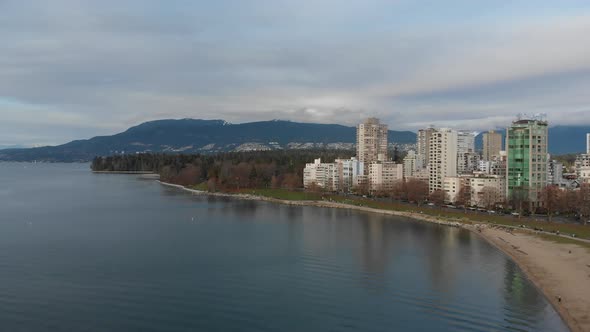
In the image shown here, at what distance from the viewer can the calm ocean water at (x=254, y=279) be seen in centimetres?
923

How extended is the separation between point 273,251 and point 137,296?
6010 millimetres

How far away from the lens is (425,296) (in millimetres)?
10938

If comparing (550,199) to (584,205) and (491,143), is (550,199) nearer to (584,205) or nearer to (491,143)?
(584,205)

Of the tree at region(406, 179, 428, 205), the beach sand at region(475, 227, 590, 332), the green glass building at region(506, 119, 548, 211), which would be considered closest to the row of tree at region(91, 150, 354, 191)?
the tree at region(406, 179, 428, 205)

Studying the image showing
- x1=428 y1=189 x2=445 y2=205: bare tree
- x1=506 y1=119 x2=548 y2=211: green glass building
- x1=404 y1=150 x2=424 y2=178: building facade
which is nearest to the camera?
x1=506 y1=119 x2=548 y2=211: green glass building

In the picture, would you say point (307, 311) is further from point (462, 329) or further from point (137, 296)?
point (137, 296)

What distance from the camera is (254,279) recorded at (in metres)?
12.1

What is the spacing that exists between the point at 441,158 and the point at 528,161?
26.3 ft

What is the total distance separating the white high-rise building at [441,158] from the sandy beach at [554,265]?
37.1ft

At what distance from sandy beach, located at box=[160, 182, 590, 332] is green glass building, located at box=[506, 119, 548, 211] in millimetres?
5894

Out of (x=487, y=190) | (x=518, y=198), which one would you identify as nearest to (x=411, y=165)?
(x=487, y=190)

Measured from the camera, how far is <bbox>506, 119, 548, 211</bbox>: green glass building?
2644 cm

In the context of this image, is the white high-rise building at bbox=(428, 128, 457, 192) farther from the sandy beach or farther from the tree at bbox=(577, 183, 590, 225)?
the sandy beach

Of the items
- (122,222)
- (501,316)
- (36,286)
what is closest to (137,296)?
(36,286)
